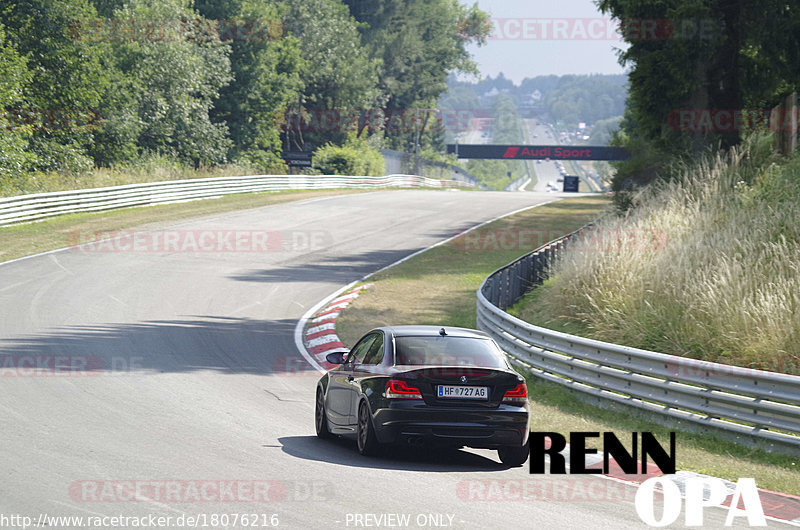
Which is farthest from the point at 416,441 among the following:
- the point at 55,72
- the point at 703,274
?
the point at 55,72

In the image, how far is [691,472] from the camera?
9.43 m

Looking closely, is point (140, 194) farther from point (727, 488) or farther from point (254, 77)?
point (727, 488)

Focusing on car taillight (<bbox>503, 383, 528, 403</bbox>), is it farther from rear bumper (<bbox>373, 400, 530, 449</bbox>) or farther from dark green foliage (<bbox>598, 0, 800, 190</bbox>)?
dark green foliage (<bbox>598, 0, 800, 190</bbox>)

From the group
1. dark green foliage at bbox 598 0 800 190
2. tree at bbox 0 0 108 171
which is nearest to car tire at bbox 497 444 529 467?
dark green foliage at bbox 598 0 800 190

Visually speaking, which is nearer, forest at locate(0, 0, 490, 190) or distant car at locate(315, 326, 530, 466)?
distant car at locate(315, 326, 530, 466)

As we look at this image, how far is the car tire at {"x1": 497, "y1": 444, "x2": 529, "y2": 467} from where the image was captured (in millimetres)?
9445

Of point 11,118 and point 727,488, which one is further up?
point 11,118

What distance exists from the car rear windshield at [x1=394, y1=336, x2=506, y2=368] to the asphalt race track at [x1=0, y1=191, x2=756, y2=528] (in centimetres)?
99

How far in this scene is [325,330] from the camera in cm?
1914

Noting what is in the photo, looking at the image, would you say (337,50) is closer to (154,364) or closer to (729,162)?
(729,162)

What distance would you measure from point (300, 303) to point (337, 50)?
62377 mm

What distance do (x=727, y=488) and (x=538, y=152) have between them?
110148 mm

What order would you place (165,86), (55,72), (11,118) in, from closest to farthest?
(11,118) < (55,72) < (165,86)

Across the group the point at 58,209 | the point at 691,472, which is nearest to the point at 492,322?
the point at 691,472
